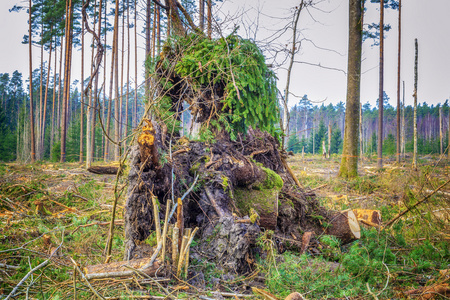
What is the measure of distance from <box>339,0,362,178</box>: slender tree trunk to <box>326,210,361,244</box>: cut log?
6.71m

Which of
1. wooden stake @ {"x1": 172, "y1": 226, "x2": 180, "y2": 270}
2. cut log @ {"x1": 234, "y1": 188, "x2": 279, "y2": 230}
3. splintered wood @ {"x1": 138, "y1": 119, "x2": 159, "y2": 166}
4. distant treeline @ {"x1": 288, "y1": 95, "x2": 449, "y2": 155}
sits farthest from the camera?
distant treeline @ {"x1": 288, "y1": 95, "x2": 449, "y2": 155}

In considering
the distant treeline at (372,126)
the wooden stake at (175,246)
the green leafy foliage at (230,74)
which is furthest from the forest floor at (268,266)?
the distant treeline at (372,126)

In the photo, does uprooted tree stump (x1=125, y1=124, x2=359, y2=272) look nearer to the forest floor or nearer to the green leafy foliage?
the forest floor

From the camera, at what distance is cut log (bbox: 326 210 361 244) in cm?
449

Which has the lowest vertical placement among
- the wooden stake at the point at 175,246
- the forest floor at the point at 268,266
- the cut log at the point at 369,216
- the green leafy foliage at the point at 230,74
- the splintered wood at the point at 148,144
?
the forest floor at the point at 268,266

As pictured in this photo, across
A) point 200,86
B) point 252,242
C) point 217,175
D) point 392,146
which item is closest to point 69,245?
point 217,175

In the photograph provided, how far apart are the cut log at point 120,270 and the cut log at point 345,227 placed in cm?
334

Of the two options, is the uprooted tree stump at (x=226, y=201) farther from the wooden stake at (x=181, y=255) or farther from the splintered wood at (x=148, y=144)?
the wooden stake at (x=181, y=255)

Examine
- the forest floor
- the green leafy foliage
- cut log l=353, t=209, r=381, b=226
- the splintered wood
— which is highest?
the green leafy foliage

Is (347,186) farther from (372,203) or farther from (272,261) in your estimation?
(272,261)

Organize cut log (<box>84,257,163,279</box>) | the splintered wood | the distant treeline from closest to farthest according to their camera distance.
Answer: cut log (<box>84,257,163,279</box>) < the splintered wood < the distant treeline

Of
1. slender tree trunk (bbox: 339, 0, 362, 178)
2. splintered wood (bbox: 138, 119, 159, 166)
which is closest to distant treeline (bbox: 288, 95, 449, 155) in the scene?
slender tree trunk (bbox: 339, 0, 362, 178)

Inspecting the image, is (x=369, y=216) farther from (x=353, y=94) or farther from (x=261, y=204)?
(x=353, y=94)

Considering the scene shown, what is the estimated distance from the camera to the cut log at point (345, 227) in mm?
4492
